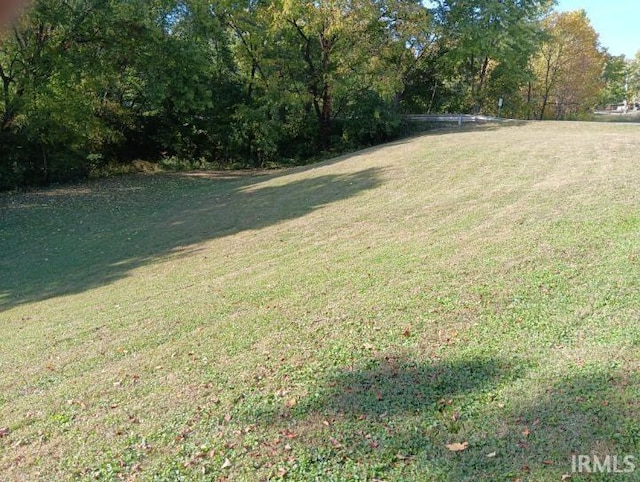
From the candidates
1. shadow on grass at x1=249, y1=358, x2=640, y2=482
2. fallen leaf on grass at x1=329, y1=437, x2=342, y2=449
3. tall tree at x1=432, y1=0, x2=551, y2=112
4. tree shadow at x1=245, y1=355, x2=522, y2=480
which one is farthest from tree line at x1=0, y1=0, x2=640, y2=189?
fallen leaf on grass at x1=329, y1=437, x2=342, y2=449

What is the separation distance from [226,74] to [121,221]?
42.5 feet

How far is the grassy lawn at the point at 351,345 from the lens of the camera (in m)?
3.03

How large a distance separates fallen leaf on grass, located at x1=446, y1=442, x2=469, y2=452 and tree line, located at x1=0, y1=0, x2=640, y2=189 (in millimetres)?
18255

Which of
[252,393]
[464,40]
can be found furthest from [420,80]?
[252,393]

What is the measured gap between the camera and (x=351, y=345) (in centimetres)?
441

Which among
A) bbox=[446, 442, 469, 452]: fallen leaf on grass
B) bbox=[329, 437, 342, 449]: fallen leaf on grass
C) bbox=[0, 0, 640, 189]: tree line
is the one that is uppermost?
Result: bbox=[0, 0, 640, 189]: tree line

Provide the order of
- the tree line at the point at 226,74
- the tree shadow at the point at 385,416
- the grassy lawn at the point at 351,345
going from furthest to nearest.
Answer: the tree line at the point at 226,74
the grassy lawn at the point at 351,345
the tree shadow at the point at 385,416

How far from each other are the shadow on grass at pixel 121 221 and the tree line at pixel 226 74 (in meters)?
2.96

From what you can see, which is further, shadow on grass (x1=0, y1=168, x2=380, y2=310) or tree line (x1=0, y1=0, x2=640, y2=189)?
tree line (x1=0, y1=0, x2=640, y2=189)

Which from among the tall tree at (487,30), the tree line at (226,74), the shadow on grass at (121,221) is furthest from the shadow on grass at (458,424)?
the tall tree at (487,30)

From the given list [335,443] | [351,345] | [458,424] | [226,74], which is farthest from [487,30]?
[335,443]

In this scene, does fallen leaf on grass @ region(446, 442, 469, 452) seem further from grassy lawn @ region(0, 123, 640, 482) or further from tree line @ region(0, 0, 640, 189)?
tree line @ region(0, 0, 640, 189)

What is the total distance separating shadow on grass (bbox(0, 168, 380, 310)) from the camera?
929 centimetres

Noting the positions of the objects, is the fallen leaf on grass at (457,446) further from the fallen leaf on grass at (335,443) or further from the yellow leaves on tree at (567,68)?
the yellow leaves on tree at (567,68)
